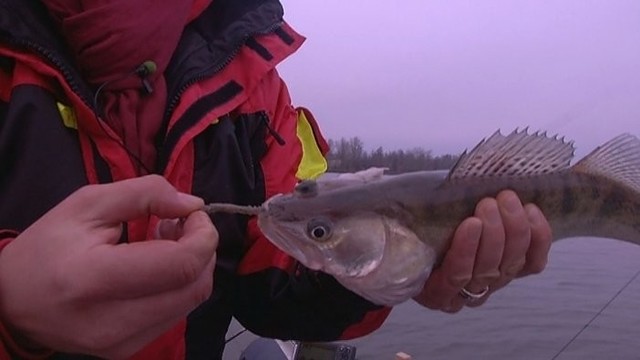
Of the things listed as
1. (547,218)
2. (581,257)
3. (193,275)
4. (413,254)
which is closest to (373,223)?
(413,254)

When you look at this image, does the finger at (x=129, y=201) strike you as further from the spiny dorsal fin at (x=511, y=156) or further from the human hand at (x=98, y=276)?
the spiny dorsal fin at (x=511, y=156)

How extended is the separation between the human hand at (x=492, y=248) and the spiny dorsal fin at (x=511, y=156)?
0.49 ft

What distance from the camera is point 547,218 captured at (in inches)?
113

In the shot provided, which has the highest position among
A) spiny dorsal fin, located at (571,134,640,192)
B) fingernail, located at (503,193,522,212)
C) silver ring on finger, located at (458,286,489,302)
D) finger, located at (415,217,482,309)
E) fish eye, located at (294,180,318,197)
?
spiny dorsal fin, located at (571,134,640,192)

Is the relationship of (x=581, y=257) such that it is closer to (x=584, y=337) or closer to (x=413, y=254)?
(x=584, y=337)

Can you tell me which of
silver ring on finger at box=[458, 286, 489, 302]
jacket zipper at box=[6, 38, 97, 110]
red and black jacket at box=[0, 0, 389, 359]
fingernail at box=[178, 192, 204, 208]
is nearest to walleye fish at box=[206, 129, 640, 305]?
silver ring on finger at box=[458, 286, 489, 302]

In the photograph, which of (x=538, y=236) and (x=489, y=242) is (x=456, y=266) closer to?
(x=489, y=242)

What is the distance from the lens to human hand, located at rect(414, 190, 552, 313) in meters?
2.62

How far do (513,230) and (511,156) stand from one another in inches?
14.0

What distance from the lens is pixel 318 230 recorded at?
8.46ft

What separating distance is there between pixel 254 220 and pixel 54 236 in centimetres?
148

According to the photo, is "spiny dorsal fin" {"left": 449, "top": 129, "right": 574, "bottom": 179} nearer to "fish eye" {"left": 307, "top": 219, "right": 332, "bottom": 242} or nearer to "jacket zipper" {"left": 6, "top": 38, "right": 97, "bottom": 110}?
"fish eye" {"left": 307, "top": 219, "right": 332, "bottom": 242}

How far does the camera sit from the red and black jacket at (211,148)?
253 centimetres

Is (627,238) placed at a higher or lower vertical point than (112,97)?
lower
